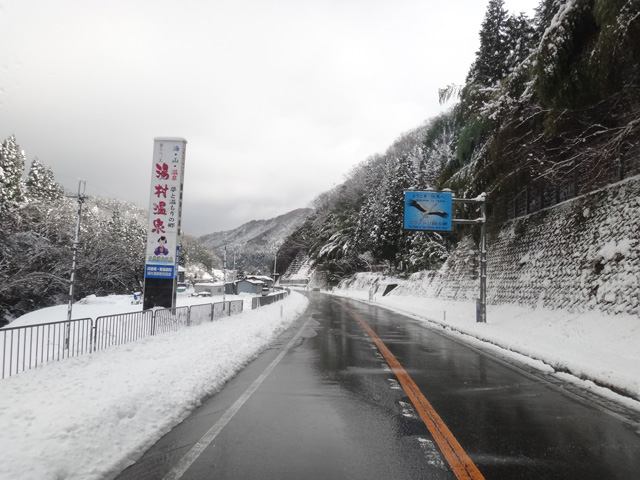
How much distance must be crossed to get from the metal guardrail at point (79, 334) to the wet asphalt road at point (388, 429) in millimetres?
3911

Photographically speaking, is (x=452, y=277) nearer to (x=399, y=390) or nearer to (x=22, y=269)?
(x=399, y=390)

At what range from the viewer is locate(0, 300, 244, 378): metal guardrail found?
26.3ft

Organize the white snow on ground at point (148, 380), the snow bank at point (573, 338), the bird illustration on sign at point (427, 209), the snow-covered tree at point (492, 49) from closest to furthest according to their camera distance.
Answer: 1. the white snow on ground at point (148, 380)
2. the snow bank at point (573, 338)
3. the bird illustration on sign at point (427, 209)
4. the snow-covered tree at point (492, 49)

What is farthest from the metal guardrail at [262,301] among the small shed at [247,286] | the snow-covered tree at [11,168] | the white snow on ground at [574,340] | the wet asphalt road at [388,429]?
the small shed at [247,286]

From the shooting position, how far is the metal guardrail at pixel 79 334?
26.3ft

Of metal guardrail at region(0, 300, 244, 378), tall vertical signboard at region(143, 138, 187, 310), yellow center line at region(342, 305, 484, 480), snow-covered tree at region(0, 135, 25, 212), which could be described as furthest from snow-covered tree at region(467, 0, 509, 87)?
snow-covered tree at region(0, 135, 25, 212)

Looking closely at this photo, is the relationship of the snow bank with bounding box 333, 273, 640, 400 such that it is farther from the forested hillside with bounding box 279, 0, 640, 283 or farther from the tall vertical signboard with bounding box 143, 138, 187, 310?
the tall vertical signboard with bounding box 143, 138, 187, 310

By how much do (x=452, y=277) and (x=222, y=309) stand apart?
17.5m

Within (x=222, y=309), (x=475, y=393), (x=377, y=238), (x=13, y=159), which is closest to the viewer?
(x=475, y=393)

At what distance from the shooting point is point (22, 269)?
31.0 metres

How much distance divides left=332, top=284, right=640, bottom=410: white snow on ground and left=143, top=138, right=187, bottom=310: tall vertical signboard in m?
11.9

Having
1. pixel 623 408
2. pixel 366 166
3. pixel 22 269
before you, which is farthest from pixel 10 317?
pixel 366 166

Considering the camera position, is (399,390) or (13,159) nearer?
(399,390)

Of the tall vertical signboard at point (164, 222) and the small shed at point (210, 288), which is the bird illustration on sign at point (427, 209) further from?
the small shed at point (210, 288)
